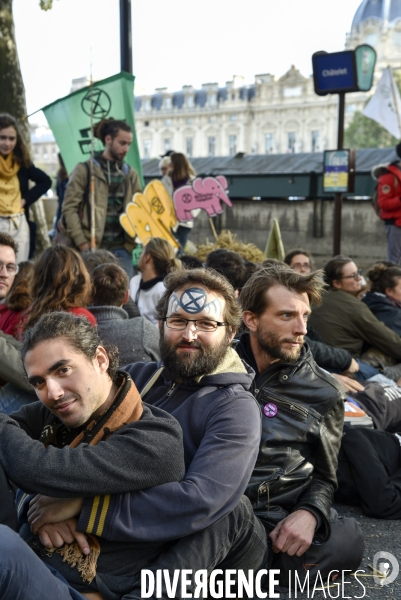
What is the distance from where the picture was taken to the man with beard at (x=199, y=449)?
2.35 metres

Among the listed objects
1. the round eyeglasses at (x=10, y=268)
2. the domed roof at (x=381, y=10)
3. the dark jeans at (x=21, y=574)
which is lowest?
the dark jeans at (x=21, y=574)

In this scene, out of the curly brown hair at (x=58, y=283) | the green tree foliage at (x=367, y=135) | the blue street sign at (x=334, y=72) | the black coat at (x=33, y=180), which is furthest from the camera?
the green tree foliage at (x=367, y=135)

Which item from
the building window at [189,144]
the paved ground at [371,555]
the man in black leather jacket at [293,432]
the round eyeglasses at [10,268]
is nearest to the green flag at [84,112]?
the round eyeglasses at [10,268]

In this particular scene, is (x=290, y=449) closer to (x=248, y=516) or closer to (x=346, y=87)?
(x=248, y=516)

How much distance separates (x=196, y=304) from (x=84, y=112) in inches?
219

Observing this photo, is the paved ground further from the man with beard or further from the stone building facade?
the stone building facade

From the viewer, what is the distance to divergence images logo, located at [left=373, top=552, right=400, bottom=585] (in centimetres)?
333

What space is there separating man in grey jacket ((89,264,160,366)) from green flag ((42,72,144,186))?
3.89 meters

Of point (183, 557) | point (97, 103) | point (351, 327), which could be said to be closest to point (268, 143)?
point (97, 103)

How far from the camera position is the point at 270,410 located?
330 cm

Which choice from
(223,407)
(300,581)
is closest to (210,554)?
(223,407)

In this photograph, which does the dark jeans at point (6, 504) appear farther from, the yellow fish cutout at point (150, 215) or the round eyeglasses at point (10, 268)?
the yellow fish cutout at point (150, 215)

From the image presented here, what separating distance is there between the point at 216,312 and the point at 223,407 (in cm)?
41

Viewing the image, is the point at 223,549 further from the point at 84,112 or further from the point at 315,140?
the point at 315,140
